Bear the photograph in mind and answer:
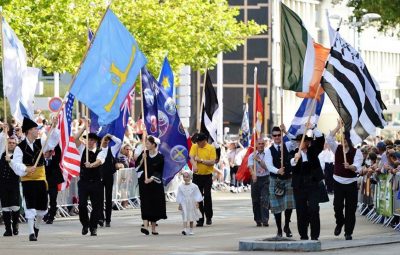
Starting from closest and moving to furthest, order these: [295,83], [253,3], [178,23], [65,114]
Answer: [295,83] → [65,114] → [178,23] → [253,3]

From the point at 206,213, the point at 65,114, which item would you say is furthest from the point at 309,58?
the point at 65,114

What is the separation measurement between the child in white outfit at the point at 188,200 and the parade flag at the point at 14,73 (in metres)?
2.92

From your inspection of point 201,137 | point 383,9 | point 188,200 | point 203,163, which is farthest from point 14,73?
point 383,9

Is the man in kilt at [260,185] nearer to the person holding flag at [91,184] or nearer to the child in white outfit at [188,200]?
the child in white outfit at [188,200]

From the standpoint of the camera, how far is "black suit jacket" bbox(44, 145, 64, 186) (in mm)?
29078

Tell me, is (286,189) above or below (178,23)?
below

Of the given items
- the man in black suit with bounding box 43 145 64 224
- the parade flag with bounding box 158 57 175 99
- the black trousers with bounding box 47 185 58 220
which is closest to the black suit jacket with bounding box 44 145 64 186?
the man in black suit with bounding box 43 145 64 224

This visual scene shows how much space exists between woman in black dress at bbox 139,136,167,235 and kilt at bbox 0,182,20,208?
2119 mm

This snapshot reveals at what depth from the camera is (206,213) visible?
29.5 meters

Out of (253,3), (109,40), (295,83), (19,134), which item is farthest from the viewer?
(253,3)

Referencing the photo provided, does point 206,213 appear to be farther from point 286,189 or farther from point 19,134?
point 286,189

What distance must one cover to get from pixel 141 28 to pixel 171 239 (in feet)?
81.4

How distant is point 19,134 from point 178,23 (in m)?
23.3

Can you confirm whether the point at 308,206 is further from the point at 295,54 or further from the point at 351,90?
the point at 295,54
